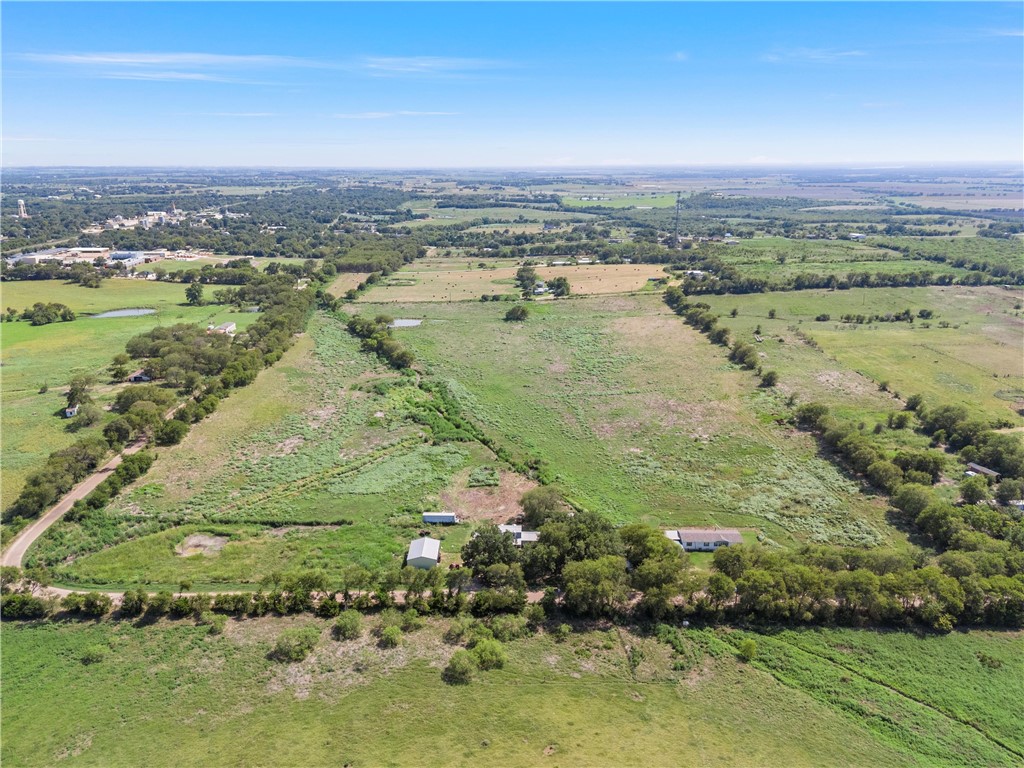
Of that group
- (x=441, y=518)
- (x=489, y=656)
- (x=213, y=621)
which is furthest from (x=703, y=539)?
(x=213, y=621)

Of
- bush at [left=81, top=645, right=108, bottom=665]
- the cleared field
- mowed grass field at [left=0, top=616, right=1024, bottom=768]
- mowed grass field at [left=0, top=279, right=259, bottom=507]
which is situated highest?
the cleared field

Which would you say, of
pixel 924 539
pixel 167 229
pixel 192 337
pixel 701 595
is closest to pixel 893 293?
pixel 924 539

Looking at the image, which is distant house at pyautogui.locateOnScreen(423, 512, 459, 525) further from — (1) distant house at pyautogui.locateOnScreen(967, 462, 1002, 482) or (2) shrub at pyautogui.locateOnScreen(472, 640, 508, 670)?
(1) distant house at pyautogui.locateOnScreen(967, 462, 1002, 482)

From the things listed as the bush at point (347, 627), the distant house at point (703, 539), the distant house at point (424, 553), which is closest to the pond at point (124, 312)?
the distant house at point (424, 553)

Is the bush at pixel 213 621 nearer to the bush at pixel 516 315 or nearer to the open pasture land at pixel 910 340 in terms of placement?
the open pasture land at pixel 910 340

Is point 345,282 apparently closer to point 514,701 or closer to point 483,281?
point 483,281

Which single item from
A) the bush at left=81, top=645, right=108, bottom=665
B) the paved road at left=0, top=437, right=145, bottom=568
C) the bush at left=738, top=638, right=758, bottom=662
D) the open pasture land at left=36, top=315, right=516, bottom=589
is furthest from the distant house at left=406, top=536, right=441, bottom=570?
the paved road at left=0, top=437, right=145, bottom=568
